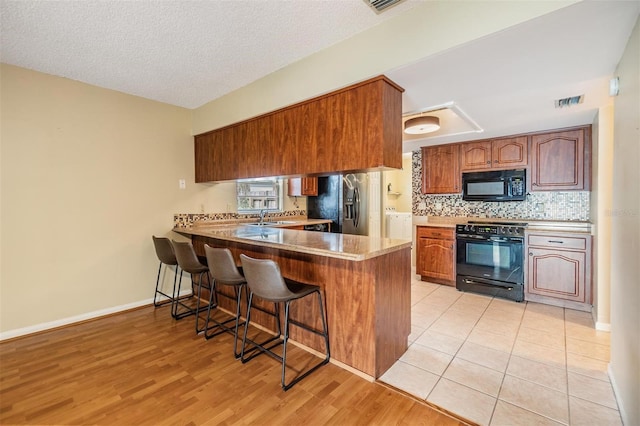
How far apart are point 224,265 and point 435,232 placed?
3138mm

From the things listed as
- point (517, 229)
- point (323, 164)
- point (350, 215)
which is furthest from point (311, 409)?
point (350, 215)

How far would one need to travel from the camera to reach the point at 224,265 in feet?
7.97

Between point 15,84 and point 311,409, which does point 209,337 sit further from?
point 15,84

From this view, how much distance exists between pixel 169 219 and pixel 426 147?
3956 millimetres

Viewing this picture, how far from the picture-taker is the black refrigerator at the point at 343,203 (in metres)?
5.05

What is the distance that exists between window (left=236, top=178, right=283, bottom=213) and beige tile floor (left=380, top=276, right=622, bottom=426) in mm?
2672

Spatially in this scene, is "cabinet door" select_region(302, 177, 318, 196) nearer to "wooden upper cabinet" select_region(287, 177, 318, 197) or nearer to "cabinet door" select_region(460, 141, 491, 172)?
"wooden upper cabinet" select_region(287, 177, 318, 197)

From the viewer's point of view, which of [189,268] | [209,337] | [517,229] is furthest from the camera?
[517,229]

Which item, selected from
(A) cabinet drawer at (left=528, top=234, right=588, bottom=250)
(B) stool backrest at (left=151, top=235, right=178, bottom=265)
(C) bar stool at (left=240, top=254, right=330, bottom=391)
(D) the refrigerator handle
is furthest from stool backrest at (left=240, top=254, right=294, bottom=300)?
(D) the refrigerator handle

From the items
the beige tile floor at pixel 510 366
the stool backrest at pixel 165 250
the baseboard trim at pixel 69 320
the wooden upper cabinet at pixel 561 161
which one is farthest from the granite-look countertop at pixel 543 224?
the baseboard trim at pixel 69 320

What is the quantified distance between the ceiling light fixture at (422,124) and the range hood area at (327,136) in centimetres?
124

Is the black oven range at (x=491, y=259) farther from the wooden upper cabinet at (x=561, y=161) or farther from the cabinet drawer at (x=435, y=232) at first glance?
the wooden upper cabinet at (x=561, y=161)

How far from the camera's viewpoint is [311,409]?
1759mm

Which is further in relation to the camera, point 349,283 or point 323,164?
point 323,164
